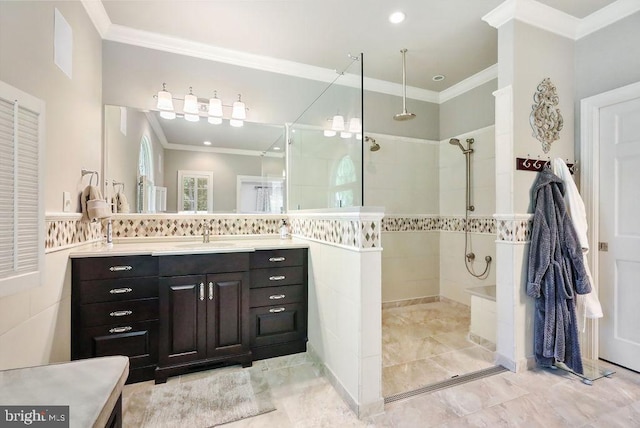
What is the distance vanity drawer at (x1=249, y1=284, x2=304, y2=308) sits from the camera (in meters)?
2.24

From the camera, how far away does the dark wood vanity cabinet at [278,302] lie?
2242 mm

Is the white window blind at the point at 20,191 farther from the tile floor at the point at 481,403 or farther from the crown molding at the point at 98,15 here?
the crown molding at the point at 98,15

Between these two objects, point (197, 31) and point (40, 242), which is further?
point (197, 31)

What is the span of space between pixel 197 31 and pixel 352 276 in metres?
2.32

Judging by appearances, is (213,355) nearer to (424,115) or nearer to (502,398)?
(502,398)

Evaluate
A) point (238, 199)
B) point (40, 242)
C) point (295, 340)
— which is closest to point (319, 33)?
point (238, 199)

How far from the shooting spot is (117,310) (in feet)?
6.26

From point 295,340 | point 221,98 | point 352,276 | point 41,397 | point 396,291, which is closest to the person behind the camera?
point 41,397

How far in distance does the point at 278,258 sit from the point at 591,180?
2450mm

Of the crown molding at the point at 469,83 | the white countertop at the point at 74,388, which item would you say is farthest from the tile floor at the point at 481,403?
the crown molding at the point at 469,83

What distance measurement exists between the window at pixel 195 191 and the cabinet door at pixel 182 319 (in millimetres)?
820

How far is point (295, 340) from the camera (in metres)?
2.35

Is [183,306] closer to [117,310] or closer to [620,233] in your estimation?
[117,310]

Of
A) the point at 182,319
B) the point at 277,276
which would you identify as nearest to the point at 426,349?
the point at 277,276
